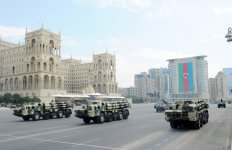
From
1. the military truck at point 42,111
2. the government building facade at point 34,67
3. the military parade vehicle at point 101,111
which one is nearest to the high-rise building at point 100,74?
the government building facade at point 34,67

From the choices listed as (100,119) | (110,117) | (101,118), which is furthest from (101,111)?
(110,117)

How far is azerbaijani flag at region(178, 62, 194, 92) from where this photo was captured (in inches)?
5886

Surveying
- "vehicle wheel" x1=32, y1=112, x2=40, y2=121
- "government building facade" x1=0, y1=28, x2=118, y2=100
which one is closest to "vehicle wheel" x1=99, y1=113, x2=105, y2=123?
"vehicle wheel" x1=32, y1=112, x2=40, y2=121

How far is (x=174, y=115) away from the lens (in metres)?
19.6

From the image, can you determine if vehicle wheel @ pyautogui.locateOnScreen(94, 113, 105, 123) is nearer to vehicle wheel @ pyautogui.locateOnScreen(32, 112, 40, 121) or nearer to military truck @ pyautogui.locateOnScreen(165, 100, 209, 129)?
military truck @ pyautogui.locateOnScreen(165, 100, 209, 129)

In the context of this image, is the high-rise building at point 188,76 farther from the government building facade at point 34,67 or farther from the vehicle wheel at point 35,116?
the vehicle wheel at point 35,116

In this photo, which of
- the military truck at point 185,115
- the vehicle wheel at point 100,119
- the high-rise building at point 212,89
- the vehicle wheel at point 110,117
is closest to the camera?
the military truck at point 185,115

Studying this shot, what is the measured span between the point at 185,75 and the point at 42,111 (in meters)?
128

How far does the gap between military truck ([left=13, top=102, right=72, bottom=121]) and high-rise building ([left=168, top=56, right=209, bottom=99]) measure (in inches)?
4676

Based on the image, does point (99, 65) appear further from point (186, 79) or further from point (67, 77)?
point (186, 79)

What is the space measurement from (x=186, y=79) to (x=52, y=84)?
80035mm

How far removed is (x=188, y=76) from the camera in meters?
151

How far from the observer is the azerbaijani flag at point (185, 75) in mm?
149500

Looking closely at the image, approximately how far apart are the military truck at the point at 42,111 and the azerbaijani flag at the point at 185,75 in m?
121
